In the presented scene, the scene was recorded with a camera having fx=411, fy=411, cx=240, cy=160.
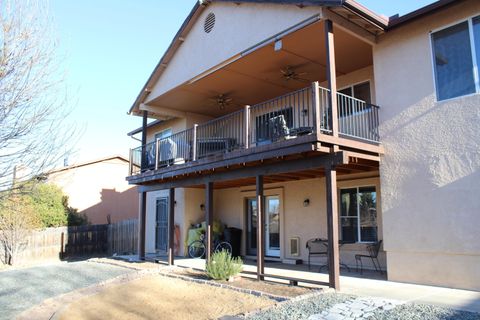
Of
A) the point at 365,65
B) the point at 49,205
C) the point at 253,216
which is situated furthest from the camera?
the point at 49,205

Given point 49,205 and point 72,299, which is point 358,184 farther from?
point 49,205

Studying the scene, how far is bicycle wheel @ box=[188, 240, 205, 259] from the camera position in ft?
48.8

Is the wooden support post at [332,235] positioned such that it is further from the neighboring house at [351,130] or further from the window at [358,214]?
the window at [358,214]

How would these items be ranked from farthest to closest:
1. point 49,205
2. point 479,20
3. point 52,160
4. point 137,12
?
point 49,205 → point 137,12 → point 479,20 → point 52,160

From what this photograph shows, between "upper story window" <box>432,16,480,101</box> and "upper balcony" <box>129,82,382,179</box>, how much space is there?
1560mm

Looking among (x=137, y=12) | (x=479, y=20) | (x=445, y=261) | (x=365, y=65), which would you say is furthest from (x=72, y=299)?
(x=479, y=20)

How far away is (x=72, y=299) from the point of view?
8398mm

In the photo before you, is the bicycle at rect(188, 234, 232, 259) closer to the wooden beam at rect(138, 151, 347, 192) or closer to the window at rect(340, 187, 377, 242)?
the wooden beam at rect(138, 151, 347, 192)

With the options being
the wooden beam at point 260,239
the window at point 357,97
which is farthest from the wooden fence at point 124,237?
the window at point 357,97

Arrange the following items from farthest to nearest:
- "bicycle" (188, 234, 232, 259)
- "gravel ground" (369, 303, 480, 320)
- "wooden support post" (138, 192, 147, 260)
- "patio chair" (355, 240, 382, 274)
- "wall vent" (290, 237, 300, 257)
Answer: "bicycle" (188, 234, 232, 259)
"wooden support post" (138, 192, 147, 260)
"wall vent" (290, 237, 300, 257)
"patio chair" (355, 240, 382, 274)
"gravel ground" (369, 303, 480, 320)

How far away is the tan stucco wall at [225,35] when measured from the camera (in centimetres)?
984

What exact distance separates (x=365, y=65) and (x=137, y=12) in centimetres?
602

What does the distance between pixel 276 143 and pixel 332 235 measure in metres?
2.24

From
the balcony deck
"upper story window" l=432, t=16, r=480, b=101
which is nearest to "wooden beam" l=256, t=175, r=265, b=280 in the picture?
the balcony deck
